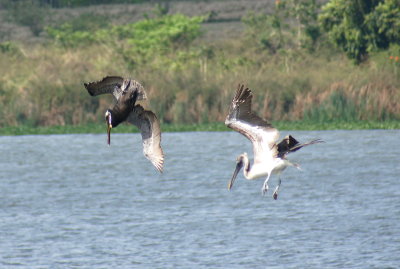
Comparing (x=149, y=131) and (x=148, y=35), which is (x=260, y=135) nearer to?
(x=149, y=131)

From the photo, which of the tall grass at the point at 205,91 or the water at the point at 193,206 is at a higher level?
the tall grass at the point at 205,91

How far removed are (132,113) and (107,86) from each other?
1.08 ft

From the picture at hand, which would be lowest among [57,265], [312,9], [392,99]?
[57,265]

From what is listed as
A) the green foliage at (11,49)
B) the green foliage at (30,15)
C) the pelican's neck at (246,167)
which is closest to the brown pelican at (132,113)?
the pelican's neck at (246,167)

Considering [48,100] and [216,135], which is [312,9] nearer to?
[216,135]

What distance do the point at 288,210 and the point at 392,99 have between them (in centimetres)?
1288

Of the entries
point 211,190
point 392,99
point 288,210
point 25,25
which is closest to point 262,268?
point 288,210

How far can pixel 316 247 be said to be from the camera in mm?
23312

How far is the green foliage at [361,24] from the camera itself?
4519cm

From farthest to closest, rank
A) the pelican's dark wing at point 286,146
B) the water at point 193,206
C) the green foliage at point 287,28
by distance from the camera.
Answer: the green foliage at point 287,28 < the water at point 193,206 < the pelican's dark wing at point 286,146

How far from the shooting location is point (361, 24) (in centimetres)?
4588

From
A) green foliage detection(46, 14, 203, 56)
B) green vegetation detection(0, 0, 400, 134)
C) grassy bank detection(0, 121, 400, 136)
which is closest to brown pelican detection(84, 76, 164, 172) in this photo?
grassy bank detection(0, 121, 400, 136)

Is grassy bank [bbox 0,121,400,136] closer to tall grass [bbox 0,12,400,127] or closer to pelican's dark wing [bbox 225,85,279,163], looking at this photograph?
tall grass [bbox 0,12,400,127]

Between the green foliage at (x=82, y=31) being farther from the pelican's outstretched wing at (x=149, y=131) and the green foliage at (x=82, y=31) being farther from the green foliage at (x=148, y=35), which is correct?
the pelican's outstretched wing at (x=149, y=131)
